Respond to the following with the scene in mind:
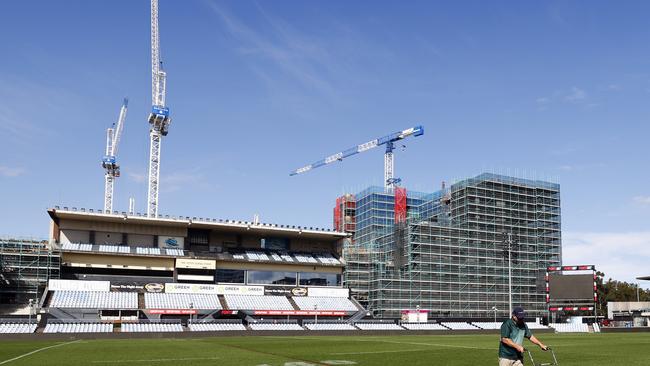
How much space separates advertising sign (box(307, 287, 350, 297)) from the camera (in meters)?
93.8

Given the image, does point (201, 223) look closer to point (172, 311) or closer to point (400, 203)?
point (172, 311)

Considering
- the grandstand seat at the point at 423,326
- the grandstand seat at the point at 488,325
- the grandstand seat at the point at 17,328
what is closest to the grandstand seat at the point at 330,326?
the grandstand seat at the point at 423,326

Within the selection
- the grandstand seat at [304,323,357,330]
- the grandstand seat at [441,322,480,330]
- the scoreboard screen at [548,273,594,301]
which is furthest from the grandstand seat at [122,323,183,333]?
the scoreboard screen at [548,273,594,301]

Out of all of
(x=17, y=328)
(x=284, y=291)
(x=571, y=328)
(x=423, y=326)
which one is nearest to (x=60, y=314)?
(x=17, y=328)

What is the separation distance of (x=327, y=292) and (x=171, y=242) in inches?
984

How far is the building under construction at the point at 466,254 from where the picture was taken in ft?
360

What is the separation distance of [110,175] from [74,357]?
472 ft

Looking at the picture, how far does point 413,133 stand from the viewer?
559 ft

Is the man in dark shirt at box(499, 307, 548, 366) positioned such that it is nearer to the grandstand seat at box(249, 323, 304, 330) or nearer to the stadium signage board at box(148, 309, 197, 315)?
the grandstand seat at box(249, 323, 304, 330)

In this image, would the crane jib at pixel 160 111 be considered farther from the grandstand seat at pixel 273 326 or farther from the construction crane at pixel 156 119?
the grandstand seat at pixel 273 326

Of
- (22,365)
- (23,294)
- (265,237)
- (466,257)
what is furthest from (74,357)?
(466,257)

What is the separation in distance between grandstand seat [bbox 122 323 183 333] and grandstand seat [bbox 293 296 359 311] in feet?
72.3

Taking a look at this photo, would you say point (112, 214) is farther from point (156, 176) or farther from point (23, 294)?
point (156, 176)

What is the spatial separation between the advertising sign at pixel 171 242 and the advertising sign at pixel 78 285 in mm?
10910
